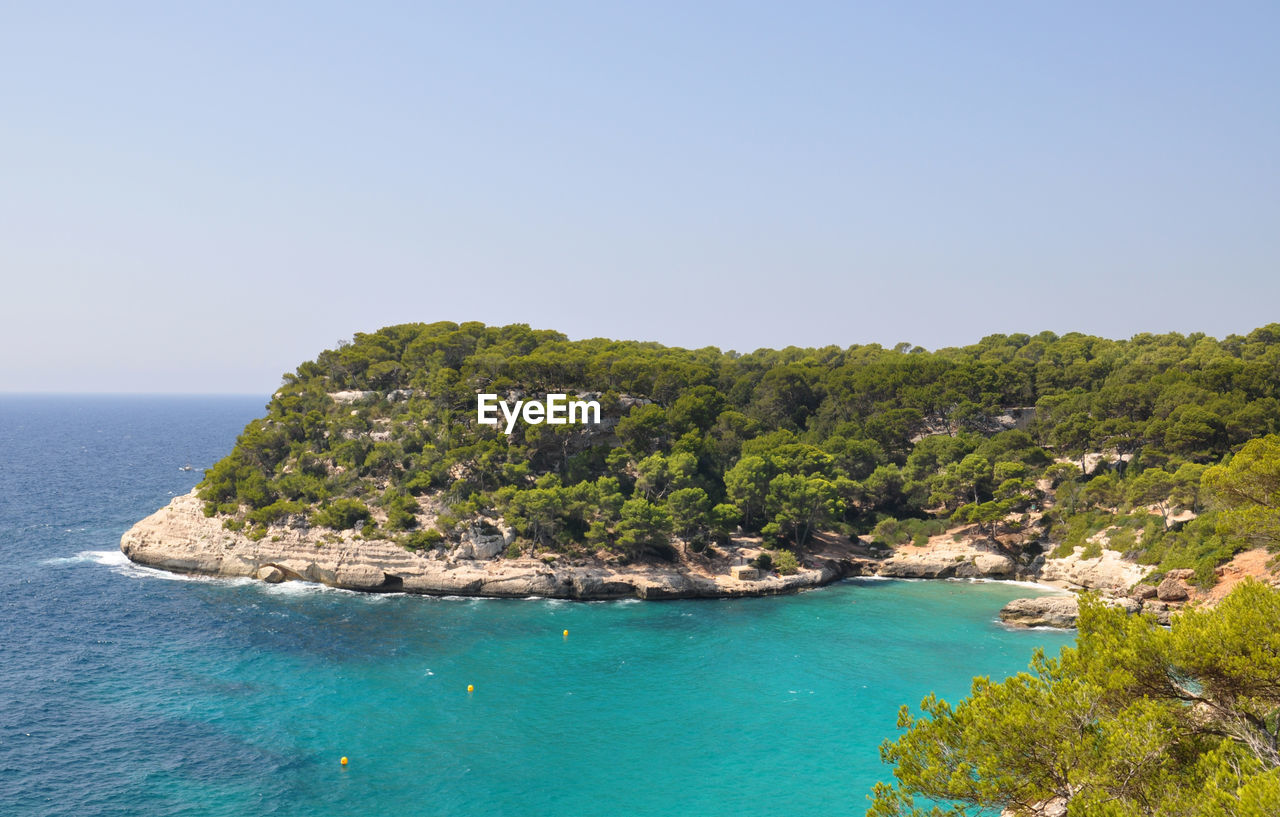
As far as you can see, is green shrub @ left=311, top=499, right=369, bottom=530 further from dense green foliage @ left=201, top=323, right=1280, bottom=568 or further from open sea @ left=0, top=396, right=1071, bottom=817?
open sea @ left=0, top=396, right=1071, bottom=817

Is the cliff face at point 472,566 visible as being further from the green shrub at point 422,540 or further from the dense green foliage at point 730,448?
the dense green foliage at point 730,448

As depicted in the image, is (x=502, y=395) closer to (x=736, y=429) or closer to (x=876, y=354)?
(x=736, y=429)

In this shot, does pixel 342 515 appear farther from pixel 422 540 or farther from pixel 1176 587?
pixel 1176 587

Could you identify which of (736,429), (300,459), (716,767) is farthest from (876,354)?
(716,767)

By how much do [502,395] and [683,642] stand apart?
126ft

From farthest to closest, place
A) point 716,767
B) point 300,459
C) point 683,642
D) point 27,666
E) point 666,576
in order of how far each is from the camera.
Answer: point 300,459, point 666,576, point 683,642, point 27,666, point 716,767

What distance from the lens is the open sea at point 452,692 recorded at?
1195 inches

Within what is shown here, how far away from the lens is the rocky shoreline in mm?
59281

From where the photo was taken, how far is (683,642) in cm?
4922

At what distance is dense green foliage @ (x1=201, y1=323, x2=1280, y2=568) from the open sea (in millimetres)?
8953

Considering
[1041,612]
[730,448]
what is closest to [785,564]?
[730,448]

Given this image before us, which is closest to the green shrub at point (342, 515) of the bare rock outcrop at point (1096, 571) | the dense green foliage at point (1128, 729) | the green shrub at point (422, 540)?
the green shrub at point (422, 540)

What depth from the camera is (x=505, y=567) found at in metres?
60.5

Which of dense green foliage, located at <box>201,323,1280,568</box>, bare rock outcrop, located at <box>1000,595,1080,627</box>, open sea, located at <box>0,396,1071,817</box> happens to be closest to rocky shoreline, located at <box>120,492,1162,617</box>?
bare rock outcrop, located at <box>1000,595,1080,627</box>
